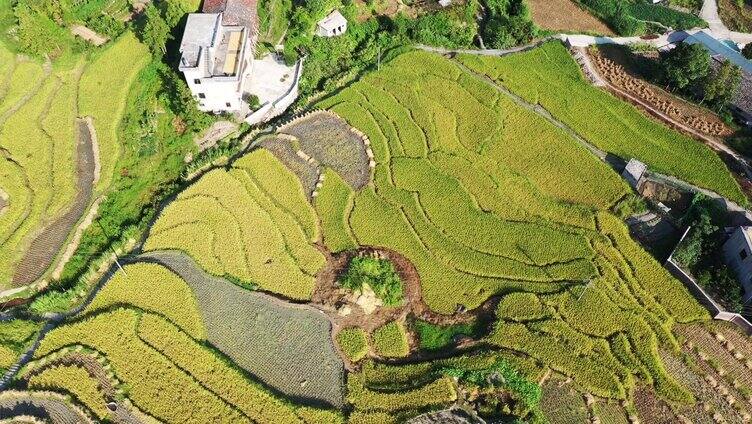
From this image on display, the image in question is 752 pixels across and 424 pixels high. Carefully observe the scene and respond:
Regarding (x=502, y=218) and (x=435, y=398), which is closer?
(x=435, y=398)

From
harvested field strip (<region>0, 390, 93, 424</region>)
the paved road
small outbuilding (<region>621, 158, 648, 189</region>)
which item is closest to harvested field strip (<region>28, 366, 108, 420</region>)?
harvested field strip (<region>0, 390, 93, 424</region>)

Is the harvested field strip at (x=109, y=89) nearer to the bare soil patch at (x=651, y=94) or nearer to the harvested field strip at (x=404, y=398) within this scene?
the harvested field strip at (x=404, y=398)

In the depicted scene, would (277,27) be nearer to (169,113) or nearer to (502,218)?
(169,113)

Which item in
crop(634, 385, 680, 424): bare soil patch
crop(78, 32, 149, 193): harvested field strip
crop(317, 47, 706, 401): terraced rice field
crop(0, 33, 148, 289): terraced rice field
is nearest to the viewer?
crop(634, 385, 680, 424): bare soil patch

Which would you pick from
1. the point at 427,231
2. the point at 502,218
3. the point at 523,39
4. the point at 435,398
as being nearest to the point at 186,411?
the point at 435,398

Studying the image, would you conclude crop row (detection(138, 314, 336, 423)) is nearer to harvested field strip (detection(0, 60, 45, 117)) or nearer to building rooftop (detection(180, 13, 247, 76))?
building rooftop (detection(180, 13, 247, 76))

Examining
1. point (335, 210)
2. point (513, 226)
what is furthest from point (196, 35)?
point (513, 226)
